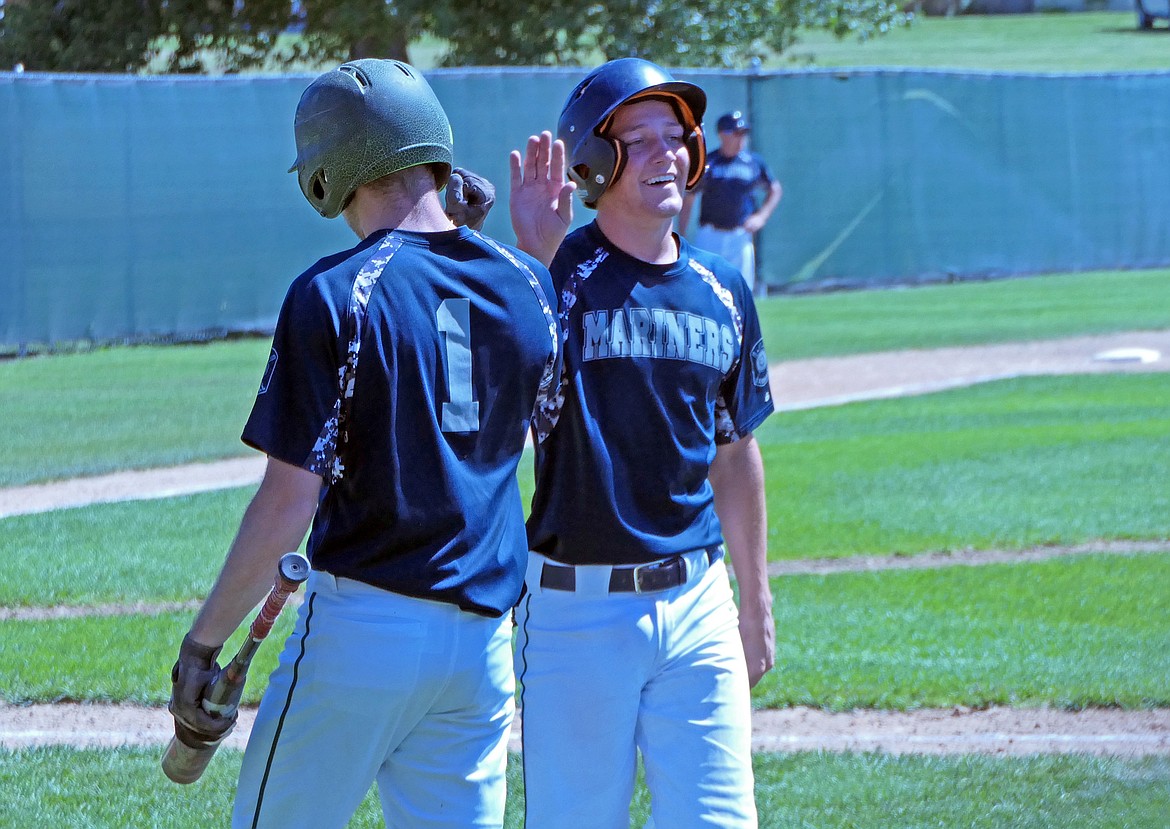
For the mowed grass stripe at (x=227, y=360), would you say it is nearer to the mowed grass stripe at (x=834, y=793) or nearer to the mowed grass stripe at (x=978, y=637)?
the mowed grass stripe at (x=978, y=637)

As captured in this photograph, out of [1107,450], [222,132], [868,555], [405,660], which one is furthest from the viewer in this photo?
[222,132]

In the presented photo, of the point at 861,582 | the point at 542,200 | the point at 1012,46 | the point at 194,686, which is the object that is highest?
the point at 542,200

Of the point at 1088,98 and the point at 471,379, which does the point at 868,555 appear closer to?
the point at 471,379

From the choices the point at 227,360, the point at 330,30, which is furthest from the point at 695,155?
the point at 330,30

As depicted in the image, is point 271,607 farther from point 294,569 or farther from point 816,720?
point 816,720

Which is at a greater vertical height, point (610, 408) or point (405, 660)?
point (610, 408)

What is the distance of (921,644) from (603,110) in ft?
11.8

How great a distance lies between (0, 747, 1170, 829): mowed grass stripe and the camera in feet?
15.5

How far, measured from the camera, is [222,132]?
17.7 meters

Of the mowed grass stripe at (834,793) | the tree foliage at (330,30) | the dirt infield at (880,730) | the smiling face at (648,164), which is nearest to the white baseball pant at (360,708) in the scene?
the smiling face at (648,164)

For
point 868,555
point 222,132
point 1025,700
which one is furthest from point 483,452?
point 222,132

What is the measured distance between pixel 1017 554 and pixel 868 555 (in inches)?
30.3

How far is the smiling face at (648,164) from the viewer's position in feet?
12.0

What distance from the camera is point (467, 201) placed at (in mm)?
3480
